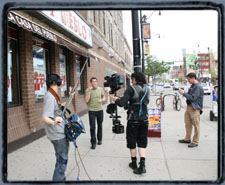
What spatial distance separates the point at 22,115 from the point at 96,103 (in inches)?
79.8

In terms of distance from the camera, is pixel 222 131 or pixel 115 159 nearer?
pixel 222 131

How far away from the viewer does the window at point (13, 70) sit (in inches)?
211

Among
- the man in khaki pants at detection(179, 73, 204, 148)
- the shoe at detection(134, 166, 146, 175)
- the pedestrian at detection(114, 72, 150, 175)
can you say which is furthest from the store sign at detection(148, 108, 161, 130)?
the shoe at detection(134, 166, 146, 175)

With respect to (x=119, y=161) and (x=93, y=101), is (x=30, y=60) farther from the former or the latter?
(x=119, y=161)

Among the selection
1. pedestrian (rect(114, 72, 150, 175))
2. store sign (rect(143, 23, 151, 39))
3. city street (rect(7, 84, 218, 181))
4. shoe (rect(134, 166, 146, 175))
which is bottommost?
city street (rect(7, 84, 218, 181))

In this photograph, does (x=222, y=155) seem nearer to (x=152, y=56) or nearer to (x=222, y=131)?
(x=222, y=131)

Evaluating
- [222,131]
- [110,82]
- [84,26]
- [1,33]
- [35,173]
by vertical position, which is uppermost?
[84,26]

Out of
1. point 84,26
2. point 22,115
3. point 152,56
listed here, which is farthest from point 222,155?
point 152,56

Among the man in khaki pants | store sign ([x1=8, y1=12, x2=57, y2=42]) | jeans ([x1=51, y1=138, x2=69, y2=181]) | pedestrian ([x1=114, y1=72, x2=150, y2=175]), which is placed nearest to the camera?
jeans ([x1=51, y1=138, x2=69, y2=181])

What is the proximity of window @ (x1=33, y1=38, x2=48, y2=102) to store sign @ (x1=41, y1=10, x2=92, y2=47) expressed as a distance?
0.92m

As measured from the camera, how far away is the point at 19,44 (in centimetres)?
570

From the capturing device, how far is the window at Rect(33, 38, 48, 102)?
647 centimetres

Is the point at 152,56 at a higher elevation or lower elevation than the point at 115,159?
higher

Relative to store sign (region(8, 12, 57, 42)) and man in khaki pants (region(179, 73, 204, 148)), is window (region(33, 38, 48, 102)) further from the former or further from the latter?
man in khaki pants (region(179, 73, 204, 148))
